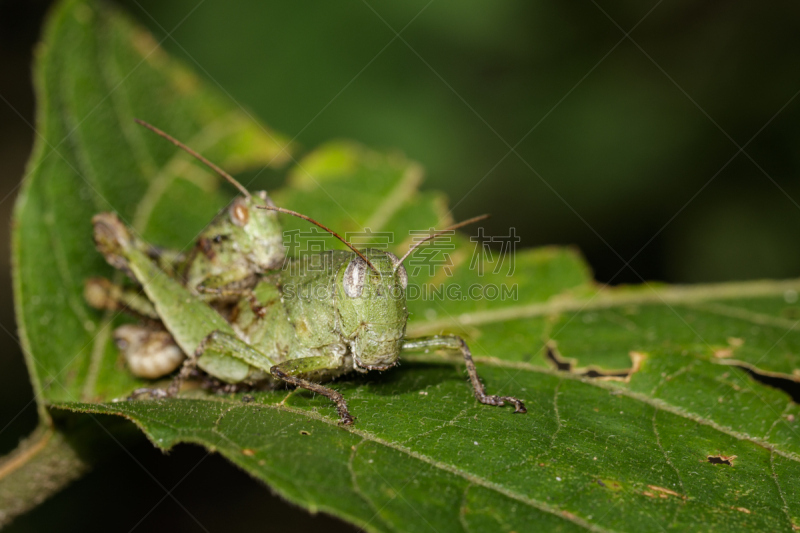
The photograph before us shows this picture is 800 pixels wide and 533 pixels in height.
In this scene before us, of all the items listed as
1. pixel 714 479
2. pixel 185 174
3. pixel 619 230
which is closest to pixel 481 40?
pixel 619 230

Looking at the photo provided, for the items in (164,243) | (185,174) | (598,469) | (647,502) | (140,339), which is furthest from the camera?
(185,174)

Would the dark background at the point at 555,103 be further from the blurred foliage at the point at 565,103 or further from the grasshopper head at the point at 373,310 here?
the grasshopper head at the point at 373,310

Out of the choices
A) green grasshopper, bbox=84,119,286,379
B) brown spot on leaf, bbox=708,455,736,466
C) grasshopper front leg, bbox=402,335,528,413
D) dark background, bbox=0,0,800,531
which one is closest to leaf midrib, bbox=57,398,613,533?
grasshopper front leg, bbox=402,335,528,413

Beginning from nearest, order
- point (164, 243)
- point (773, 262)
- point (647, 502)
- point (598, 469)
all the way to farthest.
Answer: point (647, 502)
point (598, 469)
point (164, 243)
point (773, 262)

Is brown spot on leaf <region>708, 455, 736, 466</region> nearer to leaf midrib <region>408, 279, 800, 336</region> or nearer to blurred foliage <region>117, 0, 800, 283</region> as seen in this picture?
leaf midrib <region>408, 279, 800, 336</region>

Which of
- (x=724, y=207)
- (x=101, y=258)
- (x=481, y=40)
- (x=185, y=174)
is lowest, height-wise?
(x=101, y=258)

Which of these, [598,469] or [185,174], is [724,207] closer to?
[598,469]


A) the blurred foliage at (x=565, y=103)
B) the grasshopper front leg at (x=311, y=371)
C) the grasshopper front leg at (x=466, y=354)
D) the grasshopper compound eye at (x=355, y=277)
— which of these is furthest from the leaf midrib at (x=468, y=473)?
the blurred foliage at (x=565, y=103)
